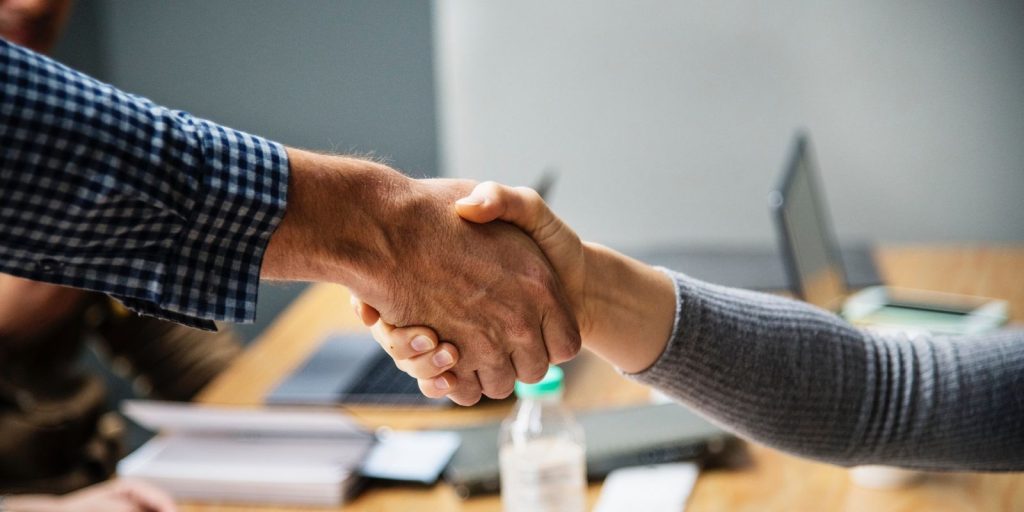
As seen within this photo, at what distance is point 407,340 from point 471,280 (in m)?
0.10

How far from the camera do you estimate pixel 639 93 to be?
2.93m

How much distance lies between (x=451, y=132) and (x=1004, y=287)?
1622 mm

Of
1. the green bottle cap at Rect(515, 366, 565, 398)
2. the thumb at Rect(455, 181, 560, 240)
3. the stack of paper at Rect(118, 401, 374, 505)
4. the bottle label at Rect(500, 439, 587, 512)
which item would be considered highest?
the thumb at Rect(455, 181, 560, 240)

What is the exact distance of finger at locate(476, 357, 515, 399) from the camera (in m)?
1.18

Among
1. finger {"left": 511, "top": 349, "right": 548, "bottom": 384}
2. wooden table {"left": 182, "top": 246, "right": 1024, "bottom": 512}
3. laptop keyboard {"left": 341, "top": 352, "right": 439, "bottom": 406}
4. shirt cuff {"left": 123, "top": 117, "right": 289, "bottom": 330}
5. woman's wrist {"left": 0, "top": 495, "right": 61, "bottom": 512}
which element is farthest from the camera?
laptop keyboard {"left": 341, "top": 352, "right": 439, "bottom": 406}

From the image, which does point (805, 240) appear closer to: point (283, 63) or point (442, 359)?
point (442, 359)

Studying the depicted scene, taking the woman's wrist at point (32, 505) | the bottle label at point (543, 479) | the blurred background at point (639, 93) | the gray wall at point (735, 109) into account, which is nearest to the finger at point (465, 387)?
the bottle label at point (543, 479)

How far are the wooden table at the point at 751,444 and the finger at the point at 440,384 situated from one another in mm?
194

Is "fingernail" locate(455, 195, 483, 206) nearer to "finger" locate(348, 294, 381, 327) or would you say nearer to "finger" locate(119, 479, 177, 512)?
"finger" locate(348, 294, 381, 327)

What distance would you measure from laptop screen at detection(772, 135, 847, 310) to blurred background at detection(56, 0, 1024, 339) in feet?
1.48

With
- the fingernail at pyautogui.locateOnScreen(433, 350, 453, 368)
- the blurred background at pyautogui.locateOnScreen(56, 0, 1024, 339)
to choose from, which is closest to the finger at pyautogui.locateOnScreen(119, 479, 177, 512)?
the fingernail at pyautogui.locateOnScreen(433, 350, 453, 368)

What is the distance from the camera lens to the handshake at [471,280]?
1065 mm

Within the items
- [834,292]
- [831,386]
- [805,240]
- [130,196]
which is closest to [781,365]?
[831,386]

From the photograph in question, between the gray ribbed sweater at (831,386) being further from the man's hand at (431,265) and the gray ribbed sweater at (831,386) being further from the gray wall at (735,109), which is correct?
the gray wall at (735,109)
